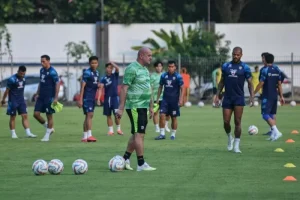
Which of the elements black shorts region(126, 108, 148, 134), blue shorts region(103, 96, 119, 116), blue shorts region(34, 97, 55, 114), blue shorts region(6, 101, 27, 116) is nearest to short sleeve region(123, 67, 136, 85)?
black shorts region(126, 108, 148, 134)

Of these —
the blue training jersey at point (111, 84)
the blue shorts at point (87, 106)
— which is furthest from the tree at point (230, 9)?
the blue shorts at point (87, 106)

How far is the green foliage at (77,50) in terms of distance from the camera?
5128cm

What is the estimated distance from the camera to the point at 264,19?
6341 centimetres

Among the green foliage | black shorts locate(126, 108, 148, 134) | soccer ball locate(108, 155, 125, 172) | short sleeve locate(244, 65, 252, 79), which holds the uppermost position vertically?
the green foliage

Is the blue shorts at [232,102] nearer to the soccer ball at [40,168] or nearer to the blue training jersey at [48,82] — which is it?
the soccer ball at [40,168]

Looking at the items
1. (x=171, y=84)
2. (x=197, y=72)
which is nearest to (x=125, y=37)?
(x=197, y=72)

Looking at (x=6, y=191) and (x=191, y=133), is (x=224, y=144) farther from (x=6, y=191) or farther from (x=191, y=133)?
(x=6, y=191)

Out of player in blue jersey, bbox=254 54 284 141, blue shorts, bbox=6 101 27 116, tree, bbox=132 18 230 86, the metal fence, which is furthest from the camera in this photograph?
tree, bbox=132 18 230 86

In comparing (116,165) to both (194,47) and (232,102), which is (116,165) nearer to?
(232,102)

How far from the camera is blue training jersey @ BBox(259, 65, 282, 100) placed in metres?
22.5

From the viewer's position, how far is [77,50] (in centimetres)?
5128

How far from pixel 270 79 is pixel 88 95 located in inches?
176

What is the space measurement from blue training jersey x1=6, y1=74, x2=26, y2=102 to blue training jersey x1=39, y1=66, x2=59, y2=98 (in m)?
1.26

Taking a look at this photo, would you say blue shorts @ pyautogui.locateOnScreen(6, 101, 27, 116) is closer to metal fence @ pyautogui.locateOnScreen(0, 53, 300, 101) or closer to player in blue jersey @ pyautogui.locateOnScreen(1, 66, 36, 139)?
player in blue jersey @ pyautogui.locateOnScreen(1, 66, 36, 139)
